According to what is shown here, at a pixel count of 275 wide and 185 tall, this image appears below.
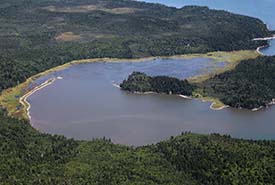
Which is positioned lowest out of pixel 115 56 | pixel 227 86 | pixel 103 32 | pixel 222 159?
pixel 222 159

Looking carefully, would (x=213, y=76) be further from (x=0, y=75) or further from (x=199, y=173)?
(x=199, y=173)

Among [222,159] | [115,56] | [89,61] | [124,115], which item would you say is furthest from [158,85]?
[222,159]

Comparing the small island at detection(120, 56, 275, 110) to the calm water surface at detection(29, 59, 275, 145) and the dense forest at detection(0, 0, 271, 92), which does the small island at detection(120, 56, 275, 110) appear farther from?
the dense forest at detection(0, 0, 271, 92)

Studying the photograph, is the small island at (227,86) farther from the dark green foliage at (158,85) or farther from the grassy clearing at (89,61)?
the grassy clearing at (89,61)

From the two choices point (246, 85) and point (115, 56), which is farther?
point (115, 56)

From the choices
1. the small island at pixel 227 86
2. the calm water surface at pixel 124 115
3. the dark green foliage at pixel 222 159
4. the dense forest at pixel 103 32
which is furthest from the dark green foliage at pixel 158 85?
the dark green foliage at pixel 222 159

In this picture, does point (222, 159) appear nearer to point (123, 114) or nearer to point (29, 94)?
point (123, 114)

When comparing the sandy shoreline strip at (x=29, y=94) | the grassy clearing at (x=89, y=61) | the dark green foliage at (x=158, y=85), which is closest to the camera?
the grassy clearing at (x=89, y=61)
